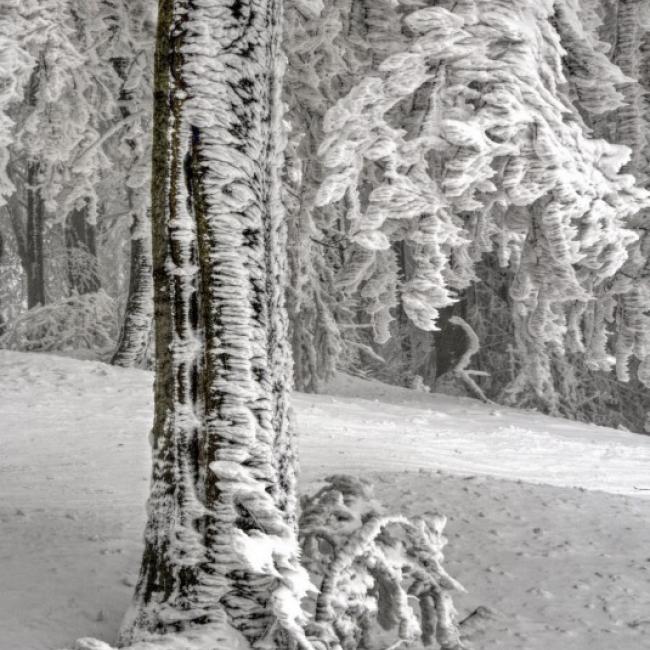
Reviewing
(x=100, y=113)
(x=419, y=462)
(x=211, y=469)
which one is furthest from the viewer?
(x=100, y=113)

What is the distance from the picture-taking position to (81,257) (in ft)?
60.4

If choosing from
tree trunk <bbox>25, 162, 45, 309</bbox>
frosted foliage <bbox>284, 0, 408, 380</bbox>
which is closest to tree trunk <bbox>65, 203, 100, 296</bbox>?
tree trunk <bbox>25, 162, 45, 309</bbox>

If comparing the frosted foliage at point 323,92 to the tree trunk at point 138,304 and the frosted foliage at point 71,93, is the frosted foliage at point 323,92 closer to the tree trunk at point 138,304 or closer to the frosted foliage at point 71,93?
the tree trunk at point 138,304

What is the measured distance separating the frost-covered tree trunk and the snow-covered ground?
55 centimetres

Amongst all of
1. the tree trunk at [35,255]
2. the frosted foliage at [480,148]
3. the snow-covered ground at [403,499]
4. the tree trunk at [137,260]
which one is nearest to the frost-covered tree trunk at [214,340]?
the snow-covered ground at [403,499]

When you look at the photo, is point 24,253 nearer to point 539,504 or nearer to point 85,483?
point 85,483

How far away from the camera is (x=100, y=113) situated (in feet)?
39.8

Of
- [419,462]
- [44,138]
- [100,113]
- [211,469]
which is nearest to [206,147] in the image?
[211,469]

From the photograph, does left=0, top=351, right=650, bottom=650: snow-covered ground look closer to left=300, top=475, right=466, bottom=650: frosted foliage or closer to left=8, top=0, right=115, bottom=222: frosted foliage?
left=300, top=475, right=466, bottom=650: frosted foliage

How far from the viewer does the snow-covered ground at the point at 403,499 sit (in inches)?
158

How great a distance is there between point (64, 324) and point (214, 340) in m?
12.2

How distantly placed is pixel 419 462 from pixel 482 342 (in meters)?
7.92

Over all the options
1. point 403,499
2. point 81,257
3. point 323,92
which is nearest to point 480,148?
point 403,499

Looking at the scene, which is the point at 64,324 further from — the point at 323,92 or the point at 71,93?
the point at 323,92
